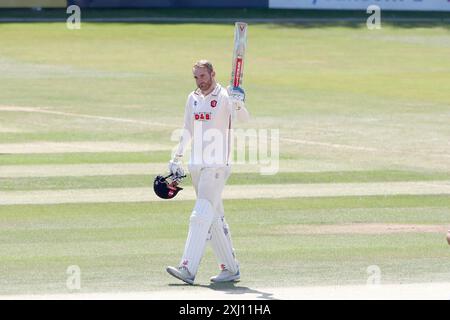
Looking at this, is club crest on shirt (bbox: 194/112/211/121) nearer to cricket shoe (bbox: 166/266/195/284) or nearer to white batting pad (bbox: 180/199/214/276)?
white batting pad (bbox: 180/199/214/276)

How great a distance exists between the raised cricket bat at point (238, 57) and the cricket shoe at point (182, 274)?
186 cm

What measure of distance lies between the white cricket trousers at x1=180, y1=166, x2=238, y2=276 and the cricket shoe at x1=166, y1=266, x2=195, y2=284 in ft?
0.13

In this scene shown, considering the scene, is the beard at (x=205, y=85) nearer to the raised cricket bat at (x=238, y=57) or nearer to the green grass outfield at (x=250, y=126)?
the raised cricket bat at (x=238, y=57)

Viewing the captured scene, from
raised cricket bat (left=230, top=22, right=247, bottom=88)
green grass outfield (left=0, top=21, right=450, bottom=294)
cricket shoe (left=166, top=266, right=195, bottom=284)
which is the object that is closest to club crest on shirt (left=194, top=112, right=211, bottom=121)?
raised cricket bat (left=230, top=22, right=247, bottom=88)

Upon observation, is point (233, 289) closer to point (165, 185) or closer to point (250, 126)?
point (165, 185)

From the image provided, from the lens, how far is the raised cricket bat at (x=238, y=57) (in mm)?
13062

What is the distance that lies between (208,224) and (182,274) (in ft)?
1.79

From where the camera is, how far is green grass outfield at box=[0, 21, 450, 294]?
13.8 meters

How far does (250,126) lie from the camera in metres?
27.2

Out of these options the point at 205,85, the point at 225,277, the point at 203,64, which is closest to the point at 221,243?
the point at 225,277

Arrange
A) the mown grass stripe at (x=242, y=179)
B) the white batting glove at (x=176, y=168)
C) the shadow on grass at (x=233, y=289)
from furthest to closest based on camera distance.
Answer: the mown grass stripe at (x=242, y=179) → the white batting glove at (x=176, y=168) → the shadow on grass at (x=233, y=289)

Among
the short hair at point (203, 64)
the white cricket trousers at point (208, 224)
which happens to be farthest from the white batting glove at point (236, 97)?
the white cricket trousers at point (208, 224)
